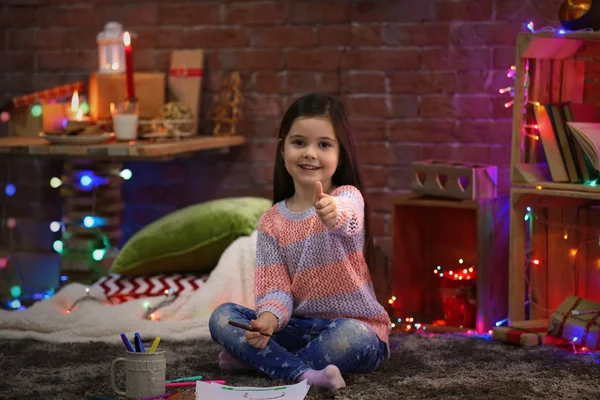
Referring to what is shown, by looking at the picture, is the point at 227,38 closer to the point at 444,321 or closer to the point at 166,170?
the point at 166,170

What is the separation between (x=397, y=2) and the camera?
10.8 feet

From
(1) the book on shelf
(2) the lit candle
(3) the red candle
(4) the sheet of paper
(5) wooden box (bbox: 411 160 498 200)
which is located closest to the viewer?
(4) the sheet of paper

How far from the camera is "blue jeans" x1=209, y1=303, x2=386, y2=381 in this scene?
7.30 ft

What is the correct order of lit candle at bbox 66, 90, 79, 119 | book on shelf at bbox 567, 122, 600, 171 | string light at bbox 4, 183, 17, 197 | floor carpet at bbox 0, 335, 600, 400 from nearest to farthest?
floor carpet at bbox 0, 335, 600, 400
book on shelf at bbox 567, 122, 600, 171
lit candle at bbox 66, 90, 79, 119
string light at bbox 4, 183, 17, 197

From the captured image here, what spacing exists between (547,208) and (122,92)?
5.40ft

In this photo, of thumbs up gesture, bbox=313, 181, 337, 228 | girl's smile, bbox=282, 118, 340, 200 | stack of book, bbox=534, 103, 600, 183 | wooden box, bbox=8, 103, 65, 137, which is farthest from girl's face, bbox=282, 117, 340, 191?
wooden box, bbox=8, 103, 65, 137

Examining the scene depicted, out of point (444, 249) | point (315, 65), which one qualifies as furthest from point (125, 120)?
point (444, 249)

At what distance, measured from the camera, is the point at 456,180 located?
9.38 ft

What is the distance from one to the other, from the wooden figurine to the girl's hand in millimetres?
1385

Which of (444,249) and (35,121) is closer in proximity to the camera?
(444,249)

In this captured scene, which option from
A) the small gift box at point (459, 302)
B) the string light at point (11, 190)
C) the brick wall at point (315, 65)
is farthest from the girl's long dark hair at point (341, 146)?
the string light at point (11, 190)

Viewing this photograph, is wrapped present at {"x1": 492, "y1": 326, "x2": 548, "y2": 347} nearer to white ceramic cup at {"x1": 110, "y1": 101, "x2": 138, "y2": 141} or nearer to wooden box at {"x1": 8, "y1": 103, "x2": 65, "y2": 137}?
white ceramic cup at {"x1": 110, "y1": 101, "x2": 138, "y2": 141}

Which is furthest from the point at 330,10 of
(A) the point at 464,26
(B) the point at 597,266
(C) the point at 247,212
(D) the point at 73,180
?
(B) the point at 597,266

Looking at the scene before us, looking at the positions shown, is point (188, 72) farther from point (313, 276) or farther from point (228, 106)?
point (313, 276)
